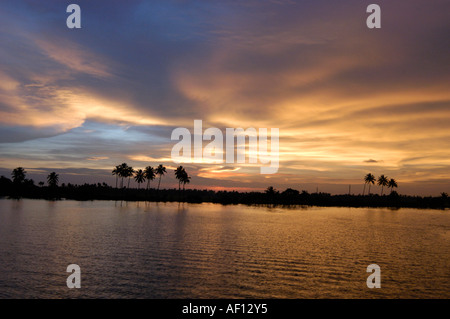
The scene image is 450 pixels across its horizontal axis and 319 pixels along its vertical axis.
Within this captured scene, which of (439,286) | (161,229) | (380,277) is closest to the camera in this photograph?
(439,286)

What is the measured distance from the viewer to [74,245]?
40.2 metres

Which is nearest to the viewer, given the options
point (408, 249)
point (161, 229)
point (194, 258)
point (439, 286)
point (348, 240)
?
point (439, 286)

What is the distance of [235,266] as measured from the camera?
3183 centimetres

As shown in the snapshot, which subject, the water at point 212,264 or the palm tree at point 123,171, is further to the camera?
the palm tree at point 123,171

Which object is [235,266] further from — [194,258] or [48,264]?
[48,264]

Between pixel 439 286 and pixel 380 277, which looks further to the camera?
pixel 380 277

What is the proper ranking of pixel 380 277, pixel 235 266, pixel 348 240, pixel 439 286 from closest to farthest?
pixel 439 286
pixel 380 277
pixel 235 266
pixel 348 240

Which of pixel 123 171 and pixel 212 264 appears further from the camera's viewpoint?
pixel 123 171

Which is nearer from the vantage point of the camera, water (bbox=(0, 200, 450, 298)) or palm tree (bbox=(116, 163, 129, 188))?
water (bbox=(0, 200, 450, 298))

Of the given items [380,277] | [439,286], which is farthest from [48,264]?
[439,286]
